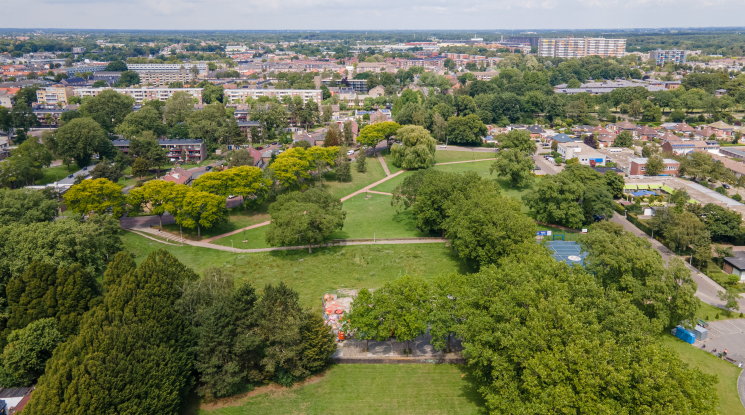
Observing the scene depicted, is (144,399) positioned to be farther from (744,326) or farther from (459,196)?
(744,326)

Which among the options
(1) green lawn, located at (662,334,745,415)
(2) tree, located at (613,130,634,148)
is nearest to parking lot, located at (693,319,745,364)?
(1) green lawn, located at (662,334,745,415)

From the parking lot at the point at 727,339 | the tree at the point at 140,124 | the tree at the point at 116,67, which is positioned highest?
the tree at the point at 116,67

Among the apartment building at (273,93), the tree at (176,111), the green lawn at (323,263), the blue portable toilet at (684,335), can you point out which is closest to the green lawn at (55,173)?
the tree at (176,111)

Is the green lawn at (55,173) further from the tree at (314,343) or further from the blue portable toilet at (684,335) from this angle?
the blue portable toilet at (684,335)

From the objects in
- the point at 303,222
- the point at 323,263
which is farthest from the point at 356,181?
the point at 323,263

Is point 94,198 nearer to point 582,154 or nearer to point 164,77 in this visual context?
point 582,154

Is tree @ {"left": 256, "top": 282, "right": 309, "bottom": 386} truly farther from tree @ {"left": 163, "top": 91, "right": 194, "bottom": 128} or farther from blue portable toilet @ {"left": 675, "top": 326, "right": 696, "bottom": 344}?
tree @ {"left": 163, "top": 91, "right": 194, "bottom": 128}
